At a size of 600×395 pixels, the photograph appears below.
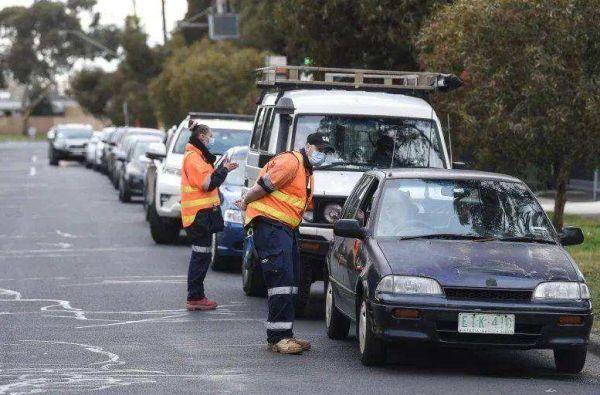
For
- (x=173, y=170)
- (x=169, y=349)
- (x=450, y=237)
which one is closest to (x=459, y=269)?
(x=450, y=237)

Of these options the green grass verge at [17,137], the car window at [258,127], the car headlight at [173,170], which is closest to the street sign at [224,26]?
the car headlight at [173,170]

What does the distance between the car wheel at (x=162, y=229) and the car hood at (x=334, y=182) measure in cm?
867

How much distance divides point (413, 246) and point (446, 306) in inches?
29.9

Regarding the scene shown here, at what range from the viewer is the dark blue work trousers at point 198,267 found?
1436cm

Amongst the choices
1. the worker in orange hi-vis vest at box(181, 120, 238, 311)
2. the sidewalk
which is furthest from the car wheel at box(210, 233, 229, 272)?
the sidewalk

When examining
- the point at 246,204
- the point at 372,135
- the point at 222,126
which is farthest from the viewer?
the point at 222,126

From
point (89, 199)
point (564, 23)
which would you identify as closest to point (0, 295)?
point (564, 23)

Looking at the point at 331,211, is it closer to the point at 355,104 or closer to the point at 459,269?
the point at 355,104

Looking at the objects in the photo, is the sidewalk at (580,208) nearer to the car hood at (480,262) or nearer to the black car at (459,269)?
the black car at (459,269)

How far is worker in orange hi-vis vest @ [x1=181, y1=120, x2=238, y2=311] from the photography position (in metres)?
14.4

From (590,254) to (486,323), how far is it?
8.54 metres

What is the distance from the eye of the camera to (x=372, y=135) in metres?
14.8

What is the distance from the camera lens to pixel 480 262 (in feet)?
34.0

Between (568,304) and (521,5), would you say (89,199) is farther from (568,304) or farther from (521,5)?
(568,304)
